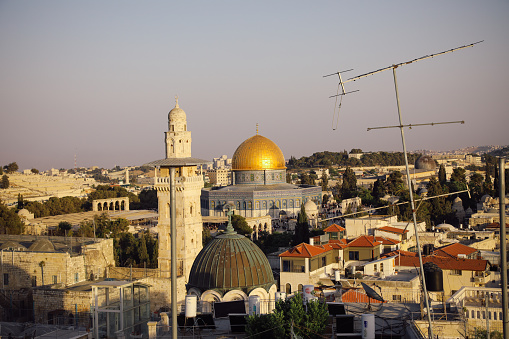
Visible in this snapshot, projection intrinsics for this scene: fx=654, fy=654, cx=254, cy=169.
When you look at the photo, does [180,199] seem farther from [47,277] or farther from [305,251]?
[47,277]

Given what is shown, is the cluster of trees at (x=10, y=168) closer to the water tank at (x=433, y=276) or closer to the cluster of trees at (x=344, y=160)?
the cluster of trees at (x=344, y=160)

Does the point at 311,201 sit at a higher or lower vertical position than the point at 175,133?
lower

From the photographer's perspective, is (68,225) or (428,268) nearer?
(428,268)

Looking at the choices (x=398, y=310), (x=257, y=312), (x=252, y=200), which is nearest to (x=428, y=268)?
(x=398, y=310)

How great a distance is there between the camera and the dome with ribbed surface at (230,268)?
14.3 metres

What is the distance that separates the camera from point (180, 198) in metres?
26.3

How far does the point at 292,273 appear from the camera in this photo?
913 inches

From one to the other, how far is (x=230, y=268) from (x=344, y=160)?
125014mm

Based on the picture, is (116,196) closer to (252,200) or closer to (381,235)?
(252,200)

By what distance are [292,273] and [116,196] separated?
51.0 metres

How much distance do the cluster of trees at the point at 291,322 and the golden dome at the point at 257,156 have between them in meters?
44.2

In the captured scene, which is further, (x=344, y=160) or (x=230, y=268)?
(x=344, y=160)

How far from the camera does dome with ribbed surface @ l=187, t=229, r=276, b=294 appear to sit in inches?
561

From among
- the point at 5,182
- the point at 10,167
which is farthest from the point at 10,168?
the point at 5,182
